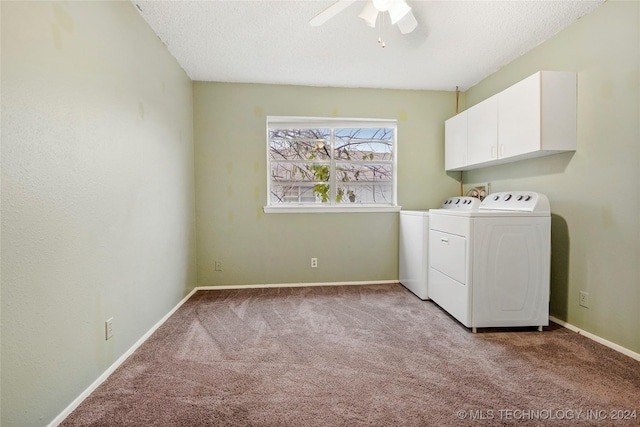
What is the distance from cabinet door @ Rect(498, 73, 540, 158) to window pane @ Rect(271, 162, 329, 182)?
1838 mm

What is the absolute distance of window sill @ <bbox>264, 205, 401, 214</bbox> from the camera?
3.31 metres

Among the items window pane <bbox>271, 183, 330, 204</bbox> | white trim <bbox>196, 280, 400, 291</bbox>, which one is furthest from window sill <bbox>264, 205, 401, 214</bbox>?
white trim <bbox>196, 280, 400, 291</bbox>

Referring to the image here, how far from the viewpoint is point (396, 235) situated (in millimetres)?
3471

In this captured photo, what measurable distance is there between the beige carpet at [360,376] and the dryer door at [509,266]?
206 millimetres

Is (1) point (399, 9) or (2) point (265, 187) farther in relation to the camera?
(2) point (265, 187)

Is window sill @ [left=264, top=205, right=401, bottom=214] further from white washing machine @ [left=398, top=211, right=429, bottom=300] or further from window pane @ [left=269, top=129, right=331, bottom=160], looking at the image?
window pane @ [left=269, top=129, right=331, bottom=160]

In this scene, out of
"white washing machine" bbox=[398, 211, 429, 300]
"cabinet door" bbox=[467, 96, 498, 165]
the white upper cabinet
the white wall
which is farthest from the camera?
"white washing machine" bbox=[398, 211, 429, 300]

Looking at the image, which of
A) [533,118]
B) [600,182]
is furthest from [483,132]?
[600,182]

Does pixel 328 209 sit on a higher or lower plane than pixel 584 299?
higher

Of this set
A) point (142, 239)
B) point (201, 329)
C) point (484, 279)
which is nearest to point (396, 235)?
point (484, 279)

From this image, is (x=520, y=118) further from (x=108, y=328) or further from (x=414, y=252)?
(x=108, y=328)

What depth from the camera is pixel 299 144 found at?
3463mm

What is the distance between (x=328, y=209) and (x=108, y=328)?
90.2 inches

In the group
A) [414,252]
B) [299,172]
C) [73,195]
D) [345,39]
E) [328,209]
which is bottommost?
[414,252]
